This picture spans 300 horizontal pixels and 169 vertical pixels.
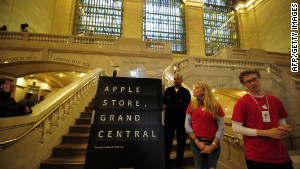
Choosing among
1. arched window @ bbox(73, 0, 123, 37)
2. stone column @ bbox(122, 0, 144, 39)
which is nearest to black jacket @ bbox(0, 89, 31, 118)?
stone column @ bbox(122, 0, 144, 39)

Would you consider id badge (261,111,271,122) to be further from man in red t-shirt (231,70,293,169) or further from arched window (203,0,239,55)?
arched window (203,0,239,55)

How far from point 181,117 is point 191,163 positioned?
100cm

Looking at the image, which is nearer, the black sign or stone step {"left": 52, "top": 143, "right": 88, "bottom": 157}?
the black sign

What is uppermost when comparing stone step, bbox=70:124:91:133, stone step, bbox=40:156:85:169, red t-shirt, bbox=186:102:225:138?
red t-shirt, bbox=186:102:225:138

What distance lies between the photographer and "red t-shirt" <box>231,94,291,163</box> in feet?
4.18

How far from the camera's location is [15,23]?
9.98 metres

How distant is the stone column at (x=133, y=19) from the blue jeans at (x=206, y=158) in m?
15.0

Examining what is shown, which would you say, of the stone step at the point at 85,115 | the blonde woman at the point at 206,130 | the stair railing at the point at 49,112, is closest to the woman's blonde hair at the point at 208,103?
the blonde woman at the point at 206,130

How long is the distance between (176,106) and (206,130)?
76cm

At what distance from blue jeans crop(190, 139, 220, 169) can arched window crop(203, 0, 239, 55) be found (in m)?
17.1

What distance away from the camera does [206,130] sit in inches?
66.8

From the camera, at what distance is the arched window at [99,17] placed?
15.7m

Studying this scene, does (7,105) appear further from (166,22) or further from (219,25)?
(219,25)

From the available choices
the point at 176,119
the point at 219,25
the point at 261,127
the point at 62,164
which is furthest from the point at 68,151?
the point at 219,25
